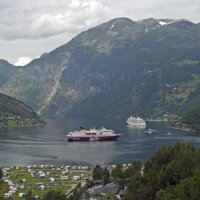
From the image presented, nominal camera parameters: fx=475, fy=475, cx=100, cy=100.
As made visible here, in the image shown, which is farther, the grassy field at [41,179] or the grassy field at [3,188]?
Result: the grassy field at [41,179]

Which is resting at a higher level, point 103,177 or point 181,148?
point 181,148

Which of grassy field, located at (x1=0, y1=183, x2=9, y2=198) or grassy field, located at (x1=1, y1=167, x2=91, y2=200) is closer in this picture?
grassy field, located at (x1=0, y1=183, x2=9, y2=198)

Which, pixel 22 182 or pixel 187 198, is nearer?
pixel 187 198

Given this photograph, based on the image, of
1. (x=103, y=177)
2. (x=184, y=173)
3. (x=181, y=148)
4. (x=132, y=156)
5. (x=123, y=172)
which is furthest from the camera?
(x=132, y=156)

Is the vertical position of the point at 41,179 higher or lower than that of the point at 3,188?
higher

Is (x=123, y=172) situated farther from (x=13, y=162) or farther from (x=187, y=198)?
(x=13, y=162)

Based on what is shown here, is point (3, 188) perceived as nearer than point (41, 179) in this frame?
Yes

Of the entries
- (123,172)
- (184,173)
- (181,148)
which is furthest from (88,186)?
(184,173)

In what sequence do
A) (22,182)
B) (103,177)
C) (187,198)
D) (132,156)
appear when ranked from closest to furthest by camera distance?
(187,198) → (103,177) → (22,182) → (132,156)
